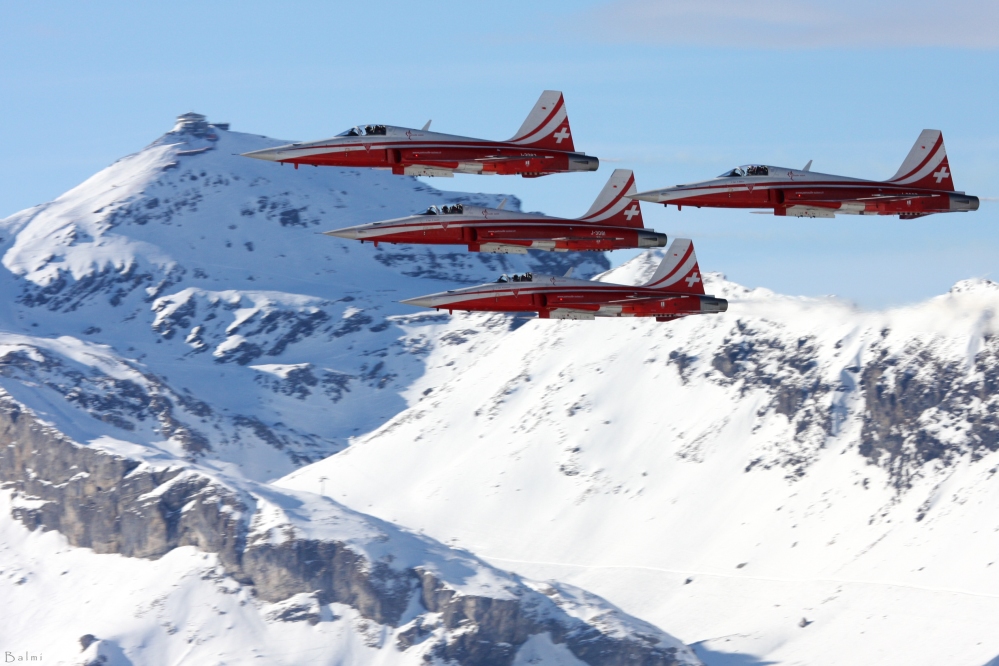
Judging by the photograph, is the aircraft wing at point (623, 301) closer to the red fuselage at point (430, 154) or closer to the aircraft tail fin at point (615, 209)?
the aircraft tail fin at point (615, 209)

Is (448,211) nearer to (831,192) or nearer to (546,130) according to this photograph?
(546,130)

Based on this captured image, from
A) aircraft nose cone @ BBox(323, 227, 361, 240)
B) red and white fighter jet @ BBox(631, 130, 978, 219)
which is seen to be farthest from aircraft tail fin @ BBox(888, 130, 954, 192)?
aircraft nose cone @ BBox(323, 227, 361, 240)

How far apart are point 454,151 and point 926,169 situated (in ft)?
125

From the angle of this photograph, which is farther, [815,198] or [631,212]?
[631,212]

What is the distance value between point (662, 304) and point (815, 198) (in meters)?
15.2

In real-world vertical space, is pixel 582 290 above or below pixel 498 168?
below

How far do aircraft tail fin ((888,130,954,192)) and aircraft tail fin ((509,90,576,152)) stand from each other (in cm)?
2660

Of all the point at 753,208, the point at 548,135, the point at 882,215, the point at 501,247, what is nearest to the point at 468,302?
the point at 501,247

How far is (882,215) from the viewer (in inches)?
5531

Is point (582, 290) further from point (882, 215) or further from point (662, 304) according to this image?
point (882, 215)

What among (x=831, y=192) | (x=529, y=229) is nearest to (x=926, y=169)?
(x=831, y=192)

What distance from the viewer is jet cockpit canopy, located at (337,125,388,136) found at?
14088cm

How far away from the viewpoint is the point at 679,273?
149125mm

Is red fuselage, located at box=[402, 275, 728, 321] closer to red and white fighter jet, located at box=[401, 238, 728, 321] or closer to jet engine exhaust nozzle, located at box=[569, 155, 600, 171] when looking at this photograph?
red and white fighter jet, located at box=[401, 238, 728, 321]
